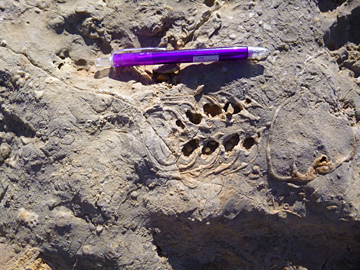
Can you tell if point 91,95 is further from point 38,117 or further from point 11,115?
point 11,115

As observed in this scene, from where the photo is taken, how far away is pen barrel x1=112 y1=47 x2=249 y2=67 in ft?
5.00

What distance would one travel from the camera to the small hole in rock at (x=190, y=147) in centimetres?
152

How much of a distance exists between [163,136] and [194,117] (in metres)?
0.22

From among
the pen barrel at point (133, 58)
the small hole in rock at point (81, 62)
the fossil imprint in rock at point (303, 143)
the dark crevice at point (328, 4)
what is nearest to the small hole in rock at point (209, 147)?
the fossil imprint in rock at point (303, 143)

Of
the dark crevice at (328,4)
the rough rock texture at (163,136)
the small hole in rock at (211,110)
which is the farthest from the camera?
the dark crevice at (328,4)

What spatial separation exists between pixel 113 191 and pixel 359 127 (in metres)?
1.53

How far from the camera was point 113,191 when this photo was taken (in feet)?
4.75

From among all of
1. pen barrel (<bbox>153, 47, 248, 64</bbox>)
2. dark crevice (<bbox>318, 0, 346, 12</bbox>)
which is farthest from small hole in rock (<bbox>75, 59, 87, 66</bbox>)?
dark crevice (<bbox>318, 0, 346, 12</bbox>)

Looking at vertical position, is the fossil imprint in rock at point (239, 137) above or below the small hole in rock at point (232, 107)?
below

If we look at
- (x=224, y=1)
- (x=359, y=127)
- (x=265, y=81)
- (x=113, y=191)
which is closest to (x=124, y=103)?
(x=113, y=191)

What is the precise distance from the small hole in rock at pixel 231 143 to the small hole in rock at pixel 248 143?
5 cm

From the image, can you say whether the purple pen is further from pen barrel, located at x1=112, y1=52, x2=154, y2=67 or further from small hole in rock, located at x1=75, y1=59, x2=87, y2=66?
small hole in rock, located at x1=75, y1=59, x2=87, y2=66

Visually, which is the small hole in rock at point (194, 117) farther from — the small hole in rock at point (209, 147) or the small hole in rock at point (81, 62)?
the small hole in rock at point (81, 62)

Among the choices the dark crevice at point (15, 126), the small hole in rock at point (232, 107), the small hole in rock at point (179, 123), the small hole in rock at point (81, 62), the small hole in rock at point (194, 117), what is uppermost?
the small hole in rock at point (81, 62)
